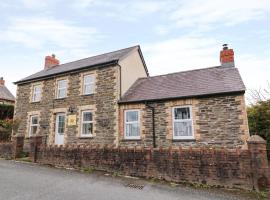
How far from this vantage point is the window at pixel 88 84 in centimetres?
1524

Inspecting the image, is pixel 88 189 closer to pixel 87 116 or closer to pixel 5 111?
pixel 87 116

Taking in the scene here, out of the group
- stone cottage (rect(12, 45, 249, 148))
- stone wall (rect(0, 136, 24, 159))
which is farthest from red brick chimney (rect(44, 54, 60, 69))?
stone wall (rect(0, 136, 24, 159))

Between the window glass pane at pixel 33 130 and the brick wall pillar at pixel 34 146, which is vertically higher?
the window glass pane at pixel 33 130

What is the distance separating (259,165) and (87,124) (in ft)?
35.6

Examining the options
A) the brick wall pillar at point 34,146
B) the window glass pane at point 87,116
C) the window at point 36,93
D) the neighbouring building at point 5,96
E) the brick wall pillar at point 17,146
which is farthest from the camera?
the neighbouring building at point 5,96

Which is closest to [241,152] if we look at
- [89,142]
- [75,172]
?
[75,172]

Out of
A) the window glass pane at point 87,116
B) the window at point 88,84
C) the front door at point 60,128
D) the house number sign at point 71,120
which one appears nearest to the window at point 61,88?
the front door at point 60,128

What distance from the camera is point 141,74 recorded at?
61.3ft

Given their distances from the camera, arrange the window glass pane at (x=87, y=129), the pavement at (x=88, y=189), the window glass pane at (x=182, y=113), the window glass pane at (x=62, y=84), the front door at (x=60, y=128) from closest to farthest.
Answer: the pavement at (x=88, y=189), the window glass pane at (x=182, y=113), the window glass pane at (x=87, y=129), the front door at (x=60, y=128), the window glass pane at (x=62, y=84)

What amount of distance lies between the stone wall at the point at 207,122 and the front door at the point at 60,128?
5764 millimetres

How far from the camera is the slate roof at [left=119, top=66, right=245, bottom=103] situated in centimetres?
1156

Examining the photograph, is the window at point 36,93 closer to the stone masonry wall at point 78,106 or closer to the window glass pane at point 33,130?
the stone masonry wall at point 78,106

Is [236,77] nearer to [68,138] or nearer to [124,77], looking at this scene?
[124,77]

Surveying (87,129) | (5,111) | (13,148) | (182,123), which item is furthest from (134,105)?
(5,111)
